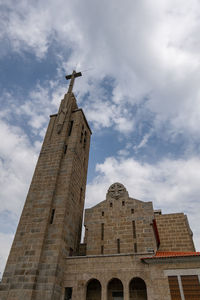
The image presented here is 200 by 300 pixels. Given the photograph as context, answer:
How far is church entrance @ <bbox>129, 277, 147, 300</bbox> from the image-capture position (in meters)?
15.6

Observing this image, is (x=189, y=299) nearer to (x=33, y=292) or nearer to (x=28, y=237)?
(x=33, y=292)

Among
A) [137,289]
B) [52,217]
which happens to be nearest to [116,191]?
[52,217]

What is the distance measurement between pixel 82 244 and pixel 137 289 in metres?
7.16

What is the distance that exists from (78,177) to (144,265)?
11319 mm

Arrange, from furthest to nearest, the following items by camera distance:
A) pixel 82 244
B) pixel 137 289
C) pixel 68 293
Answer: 1. pixel 82 244
2. pixel 68 293
3. pixel 137 289

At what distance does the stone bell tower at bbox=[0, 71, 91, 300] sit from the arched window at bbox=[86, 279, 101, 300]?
229cm

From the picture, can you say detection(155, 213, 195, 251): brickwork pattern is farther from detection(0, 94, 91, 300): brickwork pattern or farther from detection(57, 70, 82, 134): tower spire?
detection(57, 70, 82, 134): tower spire

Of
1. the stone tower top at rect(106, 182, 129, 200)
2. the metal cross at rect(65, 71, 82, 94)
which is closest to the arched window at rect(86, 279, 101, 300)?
the stone tower top at rect(106, 182, 129, 200)

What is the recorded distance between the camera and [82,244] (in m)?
21.4

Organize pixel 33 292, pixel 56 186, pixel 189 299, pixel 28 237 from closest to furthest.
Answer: pixel 189 299 → pixel 33 292 → pixel 28 237 → pixel 56 186

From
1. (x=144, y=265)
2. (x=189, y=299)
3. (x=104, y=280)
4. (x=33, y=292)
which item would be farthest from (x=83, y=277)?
(x=189, y=299)

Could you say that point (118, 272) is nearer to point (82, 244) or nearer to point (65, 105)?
point (82, 244)

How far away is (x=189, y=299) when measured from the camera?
13172 mm

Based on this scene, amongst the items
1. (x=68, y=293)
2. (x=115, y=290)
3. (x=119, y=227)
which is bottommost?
(x=68, y=293)
